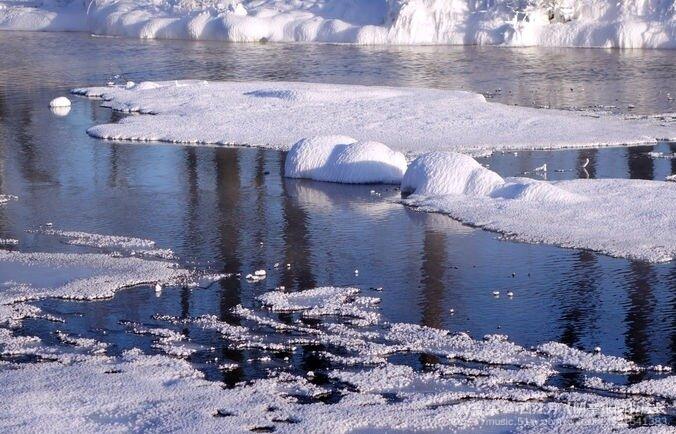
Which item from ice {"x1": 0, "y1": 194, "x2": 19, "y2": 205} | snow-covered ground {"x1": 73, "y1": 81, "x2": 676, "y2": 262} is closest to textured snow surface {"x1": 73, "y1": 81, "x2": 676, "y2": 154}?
snow-covered ground {"x1": 73, "y1": 81, "x2": 676, "y2": 262}

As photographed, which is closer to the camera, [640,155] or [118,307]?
[118,307]

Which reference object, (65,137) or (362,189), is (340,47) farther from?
(362,189)

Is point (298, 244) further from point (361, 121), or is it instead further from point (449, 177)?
point (361, 121)

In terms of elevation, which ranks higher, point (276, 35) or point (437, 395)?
point (276, 35)

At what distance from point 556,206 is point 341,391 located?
639cm

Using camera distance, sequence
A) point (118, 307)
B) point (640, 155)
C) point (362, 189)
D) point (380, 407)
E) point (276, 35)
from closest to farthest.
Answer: point (380, 407)
point (118, 307)
point (362, 189)
point (640, 155)
point (276, 35)

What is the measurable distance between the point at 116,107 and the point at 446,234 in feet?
40.6

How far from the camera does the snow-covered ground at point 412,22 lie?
38.3 m

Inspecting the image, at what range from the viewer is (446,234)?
12.7m

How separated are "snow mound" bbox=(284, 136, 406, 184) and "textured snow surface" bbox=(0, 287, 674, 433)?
6.41 meters

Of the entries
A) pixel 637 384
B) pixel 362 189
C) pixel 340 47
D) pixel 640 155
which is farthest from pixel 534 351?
pixel 340 47

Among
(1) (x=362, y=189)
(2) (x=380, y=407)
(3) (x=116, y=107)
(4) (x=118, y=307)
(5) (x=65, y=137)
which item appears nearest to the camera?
(2) (x=380, y=407)

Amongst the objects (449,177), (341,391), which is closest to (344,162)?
(449,177)

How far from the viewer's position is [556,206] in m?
13.5
